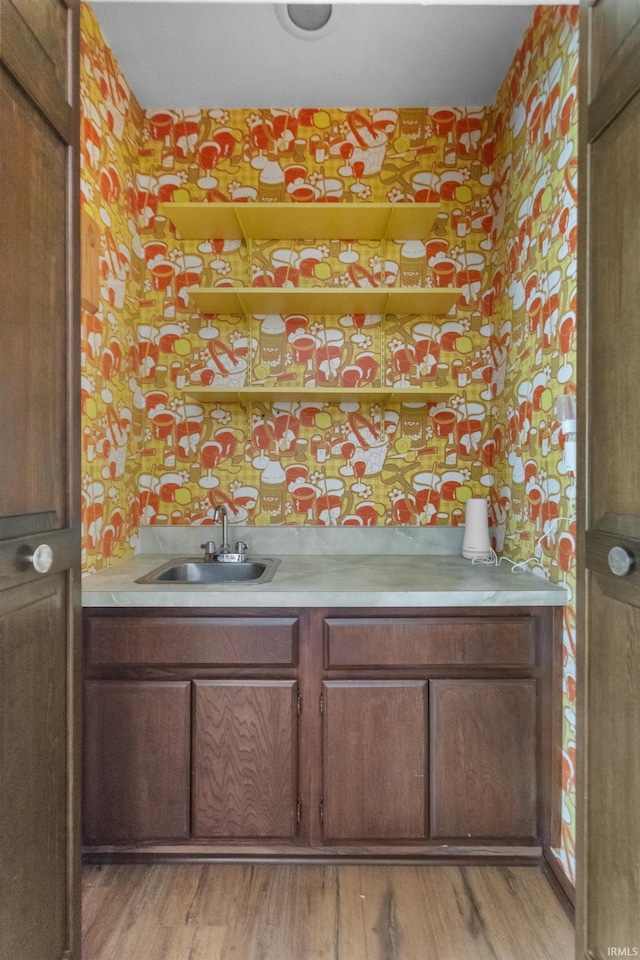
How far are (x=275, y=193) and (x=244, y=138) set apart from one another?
0.90 feet

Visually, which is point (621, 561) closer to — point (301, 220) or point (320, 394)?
point (320, 394)

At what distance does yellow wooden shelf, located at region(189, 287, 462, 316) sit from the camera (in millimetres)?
2211

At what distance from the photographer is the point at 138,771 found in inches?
70.2

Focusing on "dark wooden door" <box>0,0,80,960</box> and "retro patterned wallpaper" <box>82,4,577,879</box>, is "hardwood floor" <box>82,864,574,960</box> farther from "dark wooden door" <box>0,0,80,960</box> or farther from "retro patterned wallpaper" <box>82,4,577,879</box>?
"retro patterned wallpaper" <box>82,4,577,879</box>

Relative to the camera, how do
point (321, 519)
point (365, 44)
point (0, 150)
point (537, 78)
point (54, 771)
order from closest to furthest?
point (0, 150) < point (54, 771) < point (537, 78) < point (365, 44) < point (321, 519)

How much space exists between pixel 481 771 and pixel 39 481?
1562mm

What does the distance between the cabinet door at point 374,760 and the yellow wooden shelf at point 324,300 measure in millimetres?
1446

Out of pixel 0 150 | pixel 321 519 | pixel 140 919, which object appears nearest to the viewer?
pixel 0 150

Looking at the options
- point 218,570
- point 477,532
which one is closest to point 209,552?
point 218,570

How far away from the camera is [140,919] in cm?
158

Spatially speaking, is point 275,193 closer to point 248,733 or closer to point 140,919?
point 248,733

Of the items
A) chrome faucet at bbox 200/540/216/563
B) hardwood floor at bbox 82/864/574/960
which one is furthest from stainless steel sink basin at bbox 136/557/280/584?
hardwood floor at bbox 82/864/574/960

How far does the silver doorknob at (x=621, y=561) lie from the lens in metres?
1.00

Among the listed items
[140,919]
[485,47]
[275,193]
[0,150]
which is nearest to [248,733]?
[140,919]
